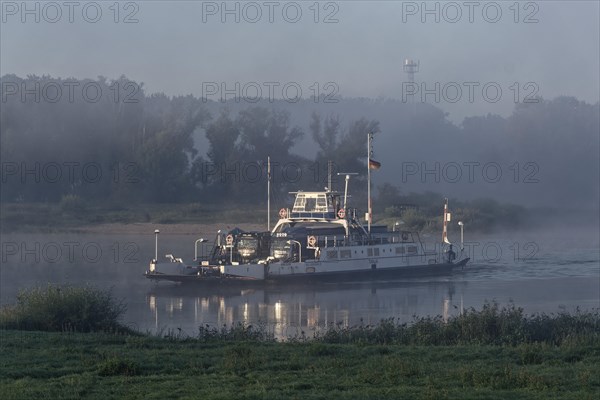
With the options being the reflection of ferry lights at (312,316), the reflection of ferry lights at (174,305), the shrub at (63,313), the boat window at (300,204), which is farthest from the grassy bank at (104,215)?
the shrub at (63,313)

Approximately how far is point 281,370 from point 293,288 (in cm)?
2256

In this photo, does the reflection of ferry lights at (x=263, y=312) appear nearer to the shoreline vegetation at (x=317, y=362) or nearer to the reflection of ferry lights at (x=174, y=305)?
the reflection of ferry lights at (x=174, y=305)

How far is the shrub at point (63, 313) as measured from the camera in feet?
61.9

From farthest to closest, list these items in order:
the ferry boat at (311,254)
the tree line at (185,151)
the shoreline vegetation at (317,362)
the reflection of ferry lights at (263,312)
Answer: the tree line at (185,151)
the ferry boat at (311,254)
the reflection of ferry lights at (263,312)
the shoreline vegetation at (317,362)

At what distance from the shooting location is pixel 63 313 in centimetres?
1895

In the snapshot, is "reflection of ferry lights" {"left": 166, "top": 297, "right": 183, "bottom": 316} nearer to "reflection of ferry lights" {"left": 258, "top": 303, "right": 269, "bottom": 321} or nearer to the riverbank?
"reflection of ferry lights" {"left": 258, "top": 303, "right": 269, "bottom": 321}

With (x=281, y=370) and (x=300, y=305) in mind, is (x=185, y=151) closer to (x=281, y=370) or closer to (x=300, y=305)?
(x=300, y=305)

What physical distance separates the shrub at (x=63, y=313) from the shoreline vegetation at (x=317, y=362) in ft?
0.10

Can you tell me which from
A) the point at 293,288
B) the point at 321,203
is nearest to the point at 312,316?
the point at 293,288

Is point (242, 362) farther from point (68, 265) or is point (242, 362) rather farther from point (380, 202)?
point (380, 202)

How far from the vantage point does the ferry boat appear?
117ft

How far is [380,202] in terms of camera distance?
2208 inches

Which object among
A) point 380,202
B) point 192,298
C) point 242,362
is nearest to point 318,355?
point 242,362

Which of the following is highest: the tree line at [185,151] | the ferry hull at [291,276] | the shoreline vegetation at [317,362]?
the tree line at [185,151]
